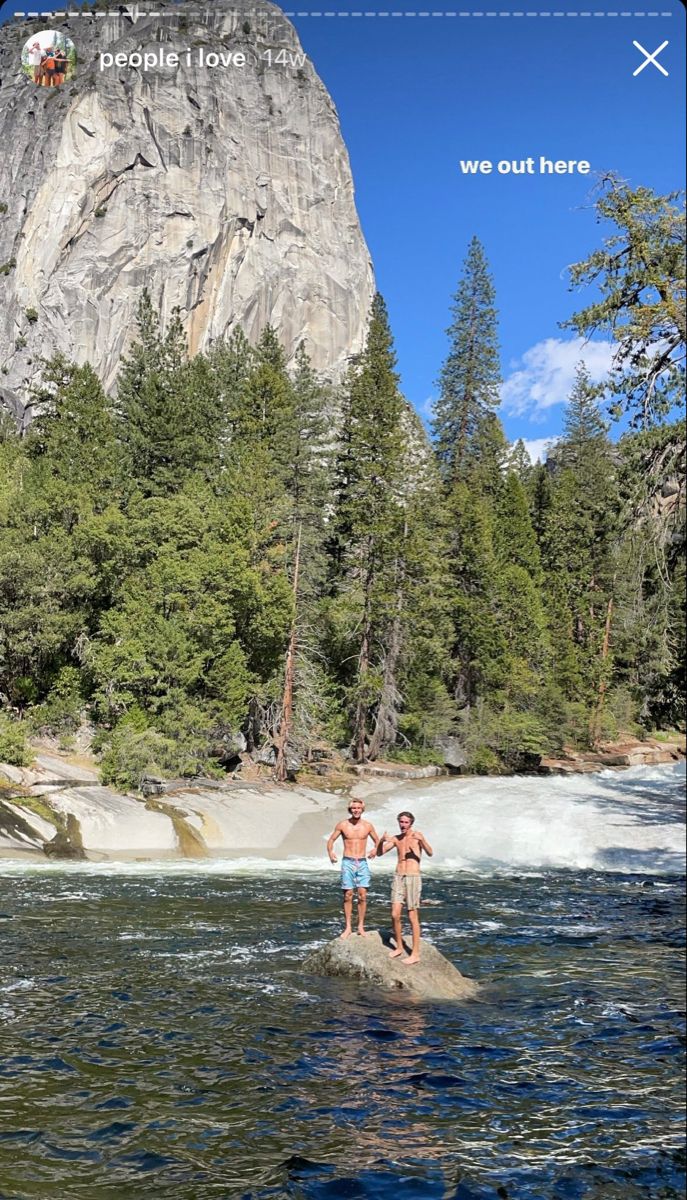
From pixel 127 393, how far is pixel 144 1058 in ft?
132

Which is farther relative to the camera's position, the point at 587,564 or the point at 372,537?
the point at 587,564

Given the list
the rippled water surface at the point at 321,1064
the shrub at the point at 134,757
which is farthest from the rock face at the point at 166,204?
the rippled water surface at the point at 321,1064

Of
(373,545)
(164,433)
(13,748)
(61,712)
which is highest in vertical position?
(164,433)

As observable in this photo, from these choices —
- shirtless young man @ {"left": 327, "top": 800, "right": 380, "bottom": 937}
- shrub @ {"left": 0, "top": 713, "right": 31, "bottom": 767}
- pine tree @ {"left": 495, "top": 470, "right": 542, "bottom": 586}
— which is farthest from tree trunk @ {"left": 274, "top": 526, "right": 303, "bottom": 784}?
pine tree @ {"left": 495, "top": 470, "right": 542, "bottom": 586}

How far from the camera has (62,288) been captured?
79.1 meters

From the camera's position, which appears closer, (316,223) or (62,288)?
(62,288)

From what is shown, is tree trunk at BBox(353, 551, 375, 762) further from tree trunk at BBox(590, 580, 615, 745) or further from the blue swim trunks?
the blue swim trunks

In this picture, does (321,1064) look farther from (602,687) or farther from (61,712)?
(602,687)

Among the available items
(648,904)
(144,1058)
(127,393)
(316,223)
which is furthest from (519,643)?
(316,223)

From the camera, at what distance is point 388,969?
10.1 metres

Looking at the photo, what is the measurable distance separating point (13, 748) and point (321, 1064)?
61.7ft

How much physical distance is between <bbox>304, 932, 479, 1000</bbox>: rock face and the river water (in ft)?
0.84

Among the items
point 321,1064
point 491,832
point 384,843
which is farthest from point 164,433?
point 321,1064

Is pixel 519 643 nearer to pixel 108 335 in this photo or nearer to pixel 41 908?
pixel 41 908
